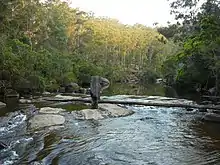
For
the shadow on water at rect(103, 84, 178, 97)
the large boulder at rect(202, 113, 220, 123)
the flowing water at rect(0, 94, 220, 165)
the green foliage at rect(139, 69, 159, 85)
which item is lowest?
the flowing water at rect(0, 94, 220, 165)

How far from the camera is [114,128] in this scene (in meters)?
13.2

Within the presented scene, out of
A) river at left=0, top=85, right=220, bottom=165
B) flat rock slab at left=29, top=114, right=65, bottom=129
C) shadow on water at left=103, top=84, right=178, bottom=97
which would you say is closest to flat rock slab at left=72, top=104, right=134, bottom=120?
river at left=0, top=85, right=220, bottom=165

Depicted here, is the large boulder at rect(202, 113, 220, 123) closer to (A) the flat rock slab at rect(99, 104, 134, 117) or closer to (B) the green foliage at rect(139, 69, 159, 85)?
(A) the flat rock slab at rect(99, 104, 134, 117)

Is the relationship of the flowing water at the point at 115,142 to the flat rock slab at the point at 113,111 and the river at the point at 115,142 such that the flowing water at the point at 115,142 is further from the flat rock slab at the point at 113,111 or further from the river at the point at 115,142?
the flat rock slab at the point at 113,111

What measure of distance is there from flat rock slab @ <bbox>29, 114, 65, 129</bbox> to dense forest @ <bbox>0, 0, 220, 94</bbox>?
201 inches

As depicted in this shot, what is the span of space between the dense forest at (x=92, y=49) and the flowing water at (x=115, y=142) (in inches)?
240

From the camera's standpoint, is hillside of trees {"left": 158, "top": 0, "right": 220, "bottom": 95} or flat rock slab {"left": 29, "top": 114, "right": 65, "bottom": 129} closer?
flat rock slab {"left": 29, "top": 114, "right": 65, "bottom": 129}

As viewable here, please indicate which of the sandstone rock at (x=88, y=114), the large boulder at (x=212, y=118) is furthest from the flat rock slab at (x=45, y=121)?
the large boulder at (x=212, y=118)

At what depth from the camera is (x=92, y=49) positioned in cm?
6284

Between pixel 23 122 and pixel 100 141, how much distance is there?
4604 mm

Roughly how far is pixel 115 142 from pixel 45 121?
13.8 feet

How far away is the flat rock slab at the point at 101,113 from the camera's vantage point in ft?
51.3

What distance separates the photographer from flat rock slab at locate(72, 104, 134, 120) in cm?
1565

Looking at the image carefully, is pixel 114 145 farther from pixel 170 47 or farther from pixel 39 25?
pixel 170 47
